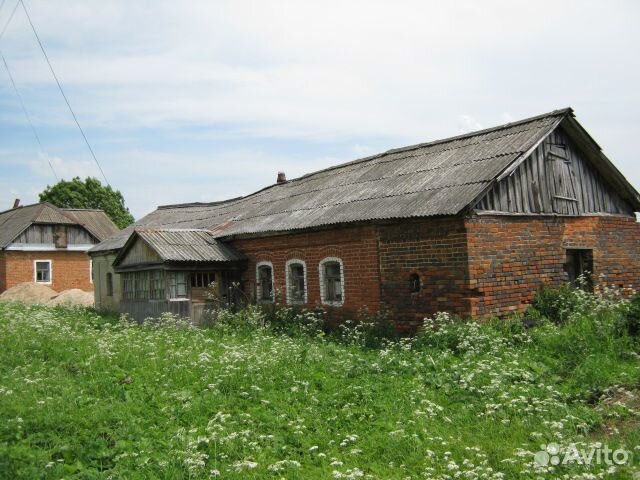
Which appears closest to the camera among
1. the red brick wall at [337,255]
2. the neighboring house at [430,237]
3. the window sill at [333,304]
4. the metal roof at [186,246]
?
the neighboring house at [430,237]

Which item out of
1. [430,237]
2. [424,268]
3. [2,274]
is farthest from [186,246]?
[2,274]

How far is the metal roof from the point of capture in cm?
1530

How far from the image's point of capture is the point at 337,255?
13688mm

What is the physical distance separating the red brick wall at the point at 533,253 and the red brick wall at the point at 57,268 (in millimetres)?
26844

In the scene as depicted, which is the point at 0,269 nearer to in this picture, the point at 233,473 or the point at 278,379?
the point at 278,379

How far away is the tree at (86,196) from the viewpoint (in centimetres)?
5188

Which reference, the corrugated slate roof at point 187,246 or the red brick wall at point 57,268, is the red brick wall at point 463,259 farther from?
the red brick wall at point 57,268

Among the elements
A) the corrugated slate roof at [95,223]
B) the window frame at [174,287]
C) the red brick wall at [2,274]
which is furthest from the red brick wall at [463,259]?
the corrugated slate roof at [95,223]

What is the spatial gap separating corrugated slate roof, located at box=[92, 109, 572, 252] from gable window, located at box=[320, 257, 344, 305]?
102cm

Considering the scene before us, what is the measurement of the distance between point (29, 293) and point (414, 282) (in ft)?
75.3

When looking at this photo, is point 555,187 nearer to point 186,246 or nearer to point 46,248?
point 186,246

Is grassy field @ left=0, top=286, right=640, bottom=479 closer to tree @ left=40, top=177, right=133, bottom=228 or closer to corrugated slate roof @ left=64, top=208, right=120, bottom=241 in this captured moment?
corrugated slate roof @ left=64, top=208, right=120, bottom=241

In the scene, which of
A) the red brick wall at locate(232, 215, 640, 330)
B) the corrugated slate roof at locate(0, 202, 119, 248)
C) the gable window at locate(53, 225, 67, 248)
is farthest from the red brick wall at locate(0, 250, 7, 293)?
the red brick wall at locate(232, 215, 640, 330)

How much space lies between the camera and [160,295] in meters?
15.5
